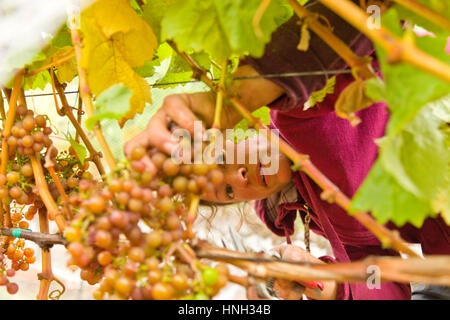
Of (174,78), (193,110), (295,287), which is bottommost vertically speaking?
(295,287)

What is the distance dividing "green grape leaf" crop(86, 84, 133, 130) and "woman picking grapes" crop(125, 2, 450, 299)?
0.03 metres

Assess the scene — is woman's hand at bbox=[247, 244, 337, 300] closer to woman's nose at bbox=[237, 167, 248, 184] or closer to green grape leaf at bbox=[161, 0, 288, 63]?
woman's nose at bbox=[237, 167, 248, 184]

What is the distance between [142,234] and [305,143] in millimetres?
550

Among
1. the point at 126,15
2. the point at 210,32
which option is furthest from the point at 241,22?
the point at 126,15

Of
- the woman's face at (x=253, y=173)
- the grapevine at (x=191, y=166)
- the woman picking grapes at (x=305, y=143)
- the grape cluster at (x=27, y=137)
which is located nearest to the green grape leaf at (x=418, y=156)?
the grapevine at (x=191, y=166)

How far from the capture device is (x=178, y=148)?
344mm

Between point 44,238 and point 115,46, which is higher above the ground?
point 115,46

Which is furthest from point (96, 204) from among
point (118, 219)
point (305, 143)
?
point (305, 143)

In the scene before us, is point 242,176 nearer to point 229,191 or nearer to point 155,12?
point 229,191

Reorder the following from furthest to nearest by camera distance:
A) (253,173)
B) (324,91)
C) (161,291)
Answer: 1. (253,173)
2. (324,91)
3. (161,291)

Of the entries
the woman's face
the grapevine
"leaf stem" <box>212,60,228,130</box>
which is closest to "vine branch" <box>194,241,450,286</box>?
the grapevine

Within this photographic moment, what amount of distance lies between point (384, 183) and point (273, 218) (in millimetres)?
819

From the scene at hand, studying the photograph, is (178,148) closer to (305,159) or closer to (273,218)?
(305,159)

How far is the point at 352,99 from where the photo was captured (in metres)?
0.36
